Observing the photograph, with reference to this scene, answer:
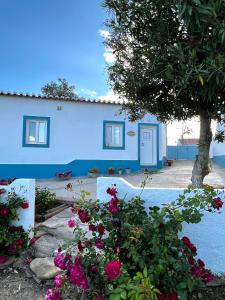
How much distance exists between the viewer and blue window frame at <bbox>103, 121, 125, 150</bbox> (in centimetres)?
1641

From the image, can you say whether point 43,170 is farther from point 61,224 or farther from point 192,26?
point 192,26

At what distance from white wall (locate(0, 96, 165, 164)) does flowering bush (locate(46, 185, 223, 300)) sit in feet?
36.1

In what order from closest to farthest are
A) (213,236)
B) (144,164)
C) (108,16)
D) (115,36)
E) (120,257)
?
(120,257) → (213,236) → (108,16) → (115,36) → (144,164)

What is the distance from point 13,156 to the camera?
1466 centimetres

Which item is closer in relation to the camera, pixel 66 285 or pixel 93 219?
pixel 66 285

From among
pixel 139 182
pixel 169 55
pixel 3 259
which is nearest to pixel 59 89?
pixel 139 182

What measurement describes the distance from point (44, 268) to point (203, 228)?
8.01 feet

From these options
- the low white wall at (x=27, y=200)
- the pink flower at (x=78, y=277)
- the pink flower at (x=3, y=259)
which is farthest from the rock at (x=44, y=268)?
the pink flower at (x=78, y=277)

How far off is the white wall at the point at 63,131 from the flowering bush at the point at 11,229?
10013 mm

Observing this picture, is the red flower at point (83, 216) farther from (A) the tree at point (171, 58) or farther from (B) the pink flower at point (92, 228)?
(A) the tree at point (171, 58)

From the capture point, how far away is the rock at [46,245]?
4875 millimetres

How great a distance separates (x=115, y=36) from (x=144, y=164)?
11776mm

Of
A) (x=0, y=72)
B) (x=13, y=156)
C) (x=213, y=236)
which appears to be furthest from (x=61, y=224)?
(x=0, y=72)

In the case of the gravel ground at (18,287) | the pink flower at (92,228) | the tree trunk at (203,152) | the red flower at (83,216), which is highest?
the tree trunk at (203,152)
